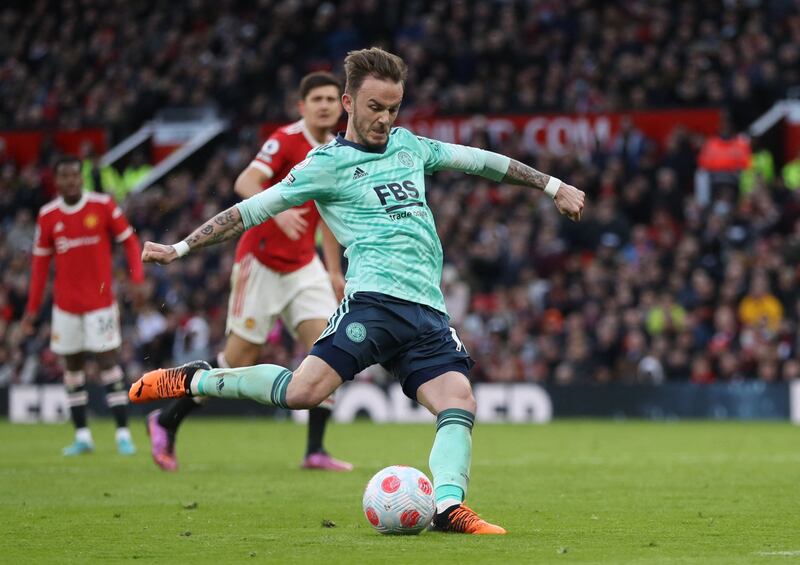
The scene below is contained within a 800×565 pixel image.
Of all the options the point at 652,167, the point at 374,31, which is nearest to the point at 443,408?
the point at 652,167

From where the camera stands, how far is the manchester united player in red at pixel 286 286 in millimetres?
10914

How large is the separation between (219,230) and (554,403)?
44.4 ft

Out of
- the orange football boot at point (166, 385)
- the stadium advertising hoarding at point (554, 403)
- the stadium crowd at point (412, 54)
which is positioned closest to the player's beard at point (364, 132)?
the orange football boot at point (166, 385)

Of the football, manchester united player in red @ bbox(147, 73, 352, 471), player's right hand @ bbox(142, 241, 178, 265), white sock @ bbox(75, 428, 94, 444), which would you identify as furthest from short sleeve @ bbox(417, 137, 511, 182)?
white sock @ bbox(75, 428, 94, 444)

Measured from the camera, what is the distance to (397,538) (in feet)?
22.9

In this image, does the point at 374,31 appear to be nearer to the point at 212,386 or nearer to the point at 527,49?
the point at 527,49

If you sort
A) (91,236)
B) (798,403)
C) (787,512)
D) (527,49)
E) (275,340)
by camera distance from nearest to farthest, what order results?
1. (787,512)
2. (91,236)
3. (798,403)
4. (275,340)
5. (527,49)

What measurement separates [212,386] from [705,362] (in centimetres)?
1322

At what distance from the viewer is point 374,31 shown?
28234 millimetres

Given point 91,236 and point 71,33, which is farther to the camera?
point 71,33

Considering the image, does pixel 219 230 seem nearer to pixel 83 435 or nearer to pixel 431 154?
pixel 431 154

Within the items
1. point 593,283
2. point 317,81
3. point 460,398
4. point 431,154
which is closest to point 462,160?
point 431,154

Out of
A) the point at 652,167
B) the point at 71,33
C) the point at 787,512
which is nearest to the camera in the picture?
the point at 787,512

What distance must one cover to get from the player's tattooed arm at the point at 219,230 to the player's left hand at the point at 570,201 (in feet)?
5.29
